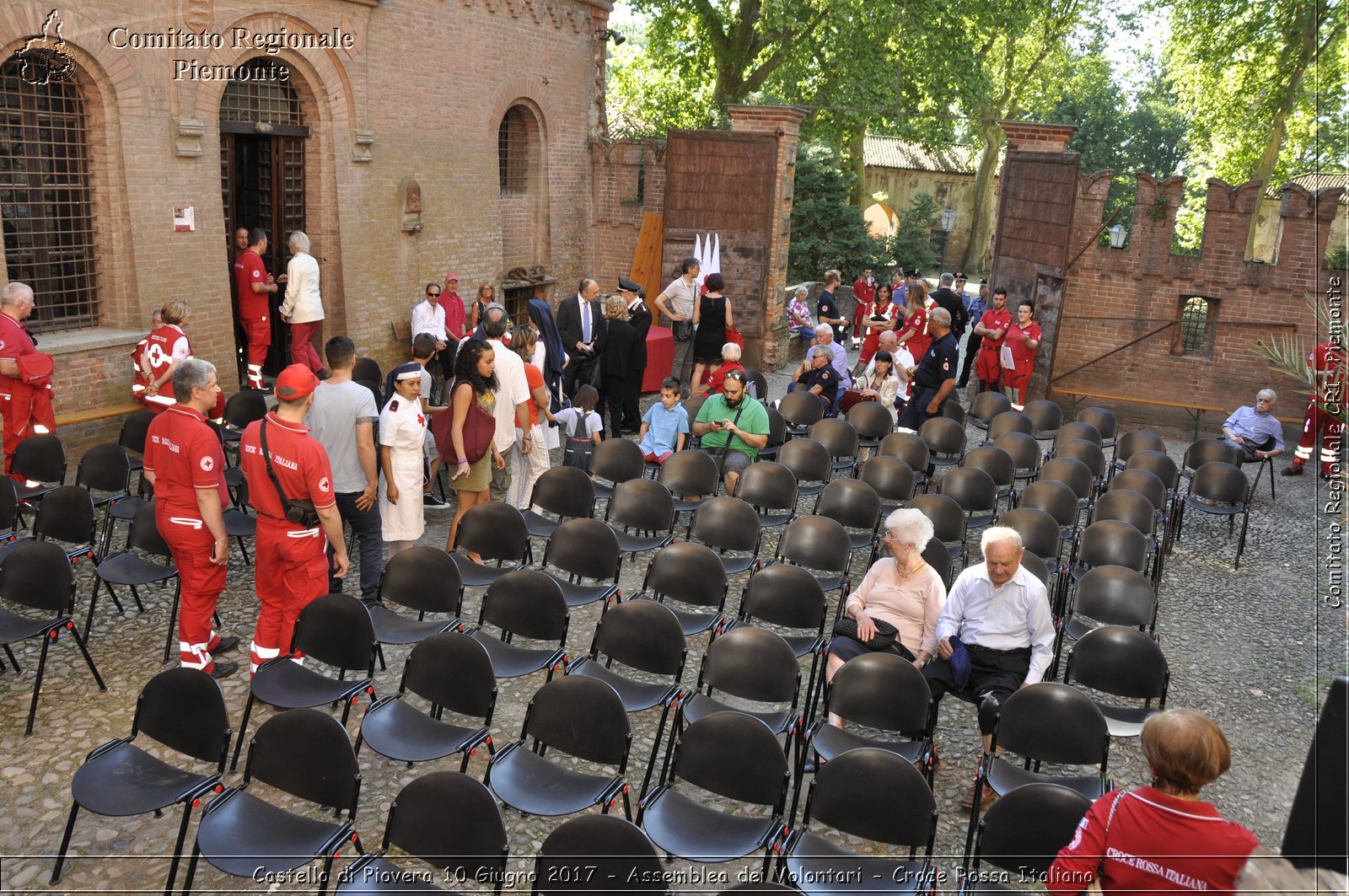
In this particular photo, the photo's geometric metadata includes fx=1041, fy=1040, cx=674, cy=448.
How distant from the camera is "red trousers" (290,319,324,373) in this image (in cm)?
1259

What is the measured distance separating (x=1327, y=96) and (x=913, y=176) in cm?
5246

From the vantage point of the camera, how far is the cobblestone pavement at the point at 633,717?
5004 mm

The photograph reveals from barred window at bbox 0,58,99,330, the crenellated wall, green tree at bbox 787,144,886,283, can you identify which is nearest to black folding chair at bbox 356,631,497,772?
barred window at bbox 0,58,99,330

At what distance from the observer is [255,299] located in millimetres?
12172

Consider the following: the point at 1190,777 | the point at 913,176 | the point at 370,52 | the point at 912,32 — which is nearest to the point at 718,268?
the point at 370,52

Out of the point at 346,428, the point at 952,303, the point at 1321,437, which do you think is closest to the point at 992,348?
the point at 952,303

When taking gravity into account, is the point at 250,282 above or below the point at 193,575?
above

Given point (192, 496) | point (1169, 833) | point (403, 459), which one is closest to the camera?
point (1169, 833)

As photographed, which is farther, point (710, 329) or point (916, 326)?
point (916, 326)

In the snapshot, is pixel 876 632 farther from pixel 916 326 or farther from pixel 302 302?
pixel 302 302

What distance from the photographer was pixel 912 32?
20.4m

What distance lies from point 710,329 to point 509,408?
5.31 meters

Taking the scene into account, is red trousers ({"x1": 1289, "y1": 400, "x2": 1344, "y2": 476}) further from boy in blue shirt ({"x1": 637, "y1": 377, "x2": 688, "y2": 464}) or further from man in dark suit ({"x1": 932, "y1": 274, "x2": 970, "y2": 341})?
boy in blue shirt ({"x1": 637, "y1": 377, "x2": 688, "y2": 464})

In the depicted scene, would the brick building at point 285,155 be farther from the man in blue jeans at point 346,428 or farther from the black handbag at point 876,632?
the black handbag at point 876,632
